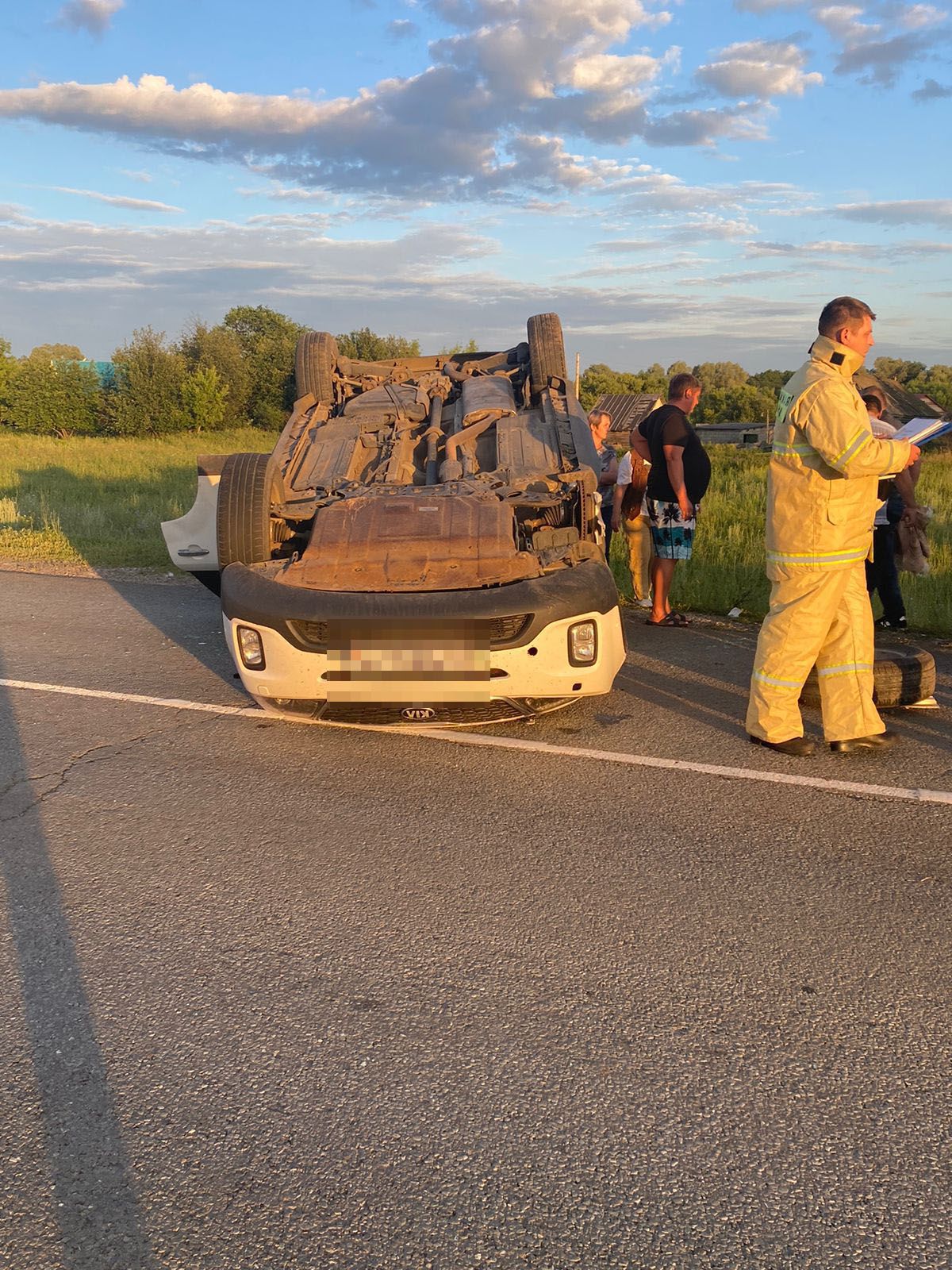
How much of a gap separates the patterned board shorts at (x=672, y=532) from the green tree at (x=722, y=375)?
76360mm

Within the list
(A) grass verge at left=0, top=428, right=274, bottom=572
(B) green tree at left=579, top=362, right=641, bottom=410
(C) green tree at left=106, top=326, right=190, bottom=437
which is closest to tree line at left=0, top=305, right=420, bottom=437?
(C) green tree at left=106, top=326, right=190, bottom=437

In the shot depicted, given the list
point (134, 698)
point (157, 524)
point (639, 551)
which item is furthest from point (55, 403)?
point (134, 698)

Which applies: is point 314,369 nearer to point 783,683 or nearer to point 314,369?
point 314,369

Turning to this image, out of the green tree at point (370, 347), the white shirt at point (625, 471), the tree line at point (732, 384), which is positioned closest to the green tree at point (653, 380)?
the tree line at point (732, 384)

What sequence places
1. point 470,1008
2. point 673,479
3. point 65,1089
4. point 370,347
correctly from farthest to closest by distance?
point 370,347
point 673,479
point 470,1008
point 65,1089

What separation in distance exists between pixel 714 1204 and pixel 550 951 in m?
1.10

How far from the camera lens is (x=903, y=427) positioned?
229 inches

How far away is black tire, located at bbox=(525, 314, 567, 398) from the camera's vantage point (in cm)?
773

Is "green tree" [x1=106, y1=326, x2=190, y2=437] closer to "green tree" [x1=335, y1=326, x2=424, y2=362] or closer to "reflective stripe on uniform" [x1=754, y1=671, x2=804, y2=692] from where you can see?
"green tree" [x1=335, y1=326, x2=424, y2=362]

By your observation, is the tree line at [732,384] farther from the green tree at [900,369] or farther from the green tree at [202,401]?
the green tree at [202,401]

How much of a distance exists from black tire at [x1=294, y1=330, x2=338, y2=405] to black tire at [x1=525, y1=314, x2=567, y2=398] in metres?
1.50

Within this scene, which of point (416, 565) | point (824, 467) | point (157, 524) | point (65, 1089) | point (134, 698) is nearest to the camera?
point (65, 1089)

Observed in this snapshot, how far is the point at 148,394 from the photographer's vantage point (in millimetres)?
44000

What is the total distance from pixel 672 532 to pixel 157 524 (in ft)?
27.1
